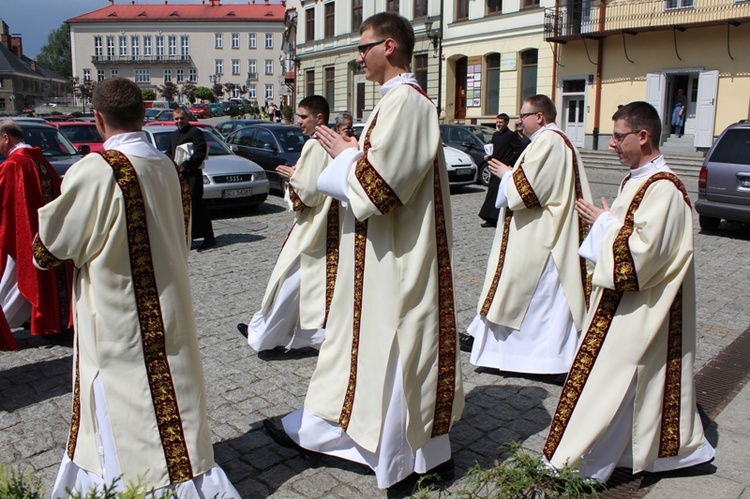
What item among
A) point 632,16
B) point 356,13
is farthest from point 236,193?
point 356,13

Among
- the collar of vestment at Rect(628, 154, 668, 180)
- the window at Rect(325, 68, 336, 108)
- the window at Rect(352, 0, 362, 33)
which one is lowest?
the collar of vestment at Rect(628, 154, 668, 180)

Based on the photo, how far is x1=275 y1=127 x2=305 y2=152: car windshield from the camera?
14867 mm

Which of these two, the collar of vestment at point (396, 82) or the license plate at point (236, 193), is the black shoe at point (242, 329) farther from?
the license plate at point (236, 193)

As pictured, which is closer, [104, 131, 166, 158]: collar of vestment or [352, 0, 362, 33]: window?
[104, 131, 166, 158]: collar of vestment

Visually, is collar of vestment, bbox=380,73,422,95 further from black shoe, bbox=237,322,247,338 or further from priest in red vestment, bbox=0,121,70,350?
priest in red vestment, bbox=0,121,70,350

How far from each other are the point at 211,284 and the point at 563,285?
4116 mm

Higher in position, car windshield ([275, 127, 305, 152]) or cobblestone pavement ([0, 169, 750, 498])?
car windshield ([275, 127, 305, 152])

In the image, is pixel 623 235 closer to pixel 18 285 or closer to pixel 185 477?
pixel 185 477

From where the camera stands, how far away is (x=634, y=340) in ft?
11.0

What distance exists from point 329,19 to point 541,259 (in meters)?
38.3

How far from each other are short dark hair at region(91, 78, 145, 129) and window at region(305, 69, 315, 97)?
41.3m

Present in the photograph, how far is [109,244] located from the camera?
9.34ft

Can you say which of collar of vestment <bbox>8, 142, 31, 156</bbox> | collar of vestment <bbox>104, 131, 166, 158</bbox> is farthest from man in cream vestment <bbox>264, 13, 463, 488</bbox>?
collar of vestment <bbox>8, 142, 31, 156</bbox>

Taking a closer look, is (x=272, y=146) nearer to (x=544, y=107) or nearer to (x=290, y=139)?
(x=290, y=139)
